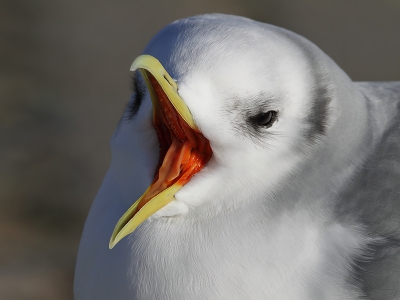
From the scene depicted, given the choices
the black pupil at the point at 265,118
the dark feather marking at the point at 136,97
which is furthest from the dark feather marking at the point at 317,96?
the dark feather marking at the point at 136,97

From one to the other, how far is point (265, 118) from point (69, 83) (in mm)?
3102

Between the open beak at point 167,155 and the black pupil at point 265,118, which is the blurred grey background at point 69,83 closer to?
the open beak at point 167,155

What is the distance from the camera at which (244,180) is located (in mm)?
1488

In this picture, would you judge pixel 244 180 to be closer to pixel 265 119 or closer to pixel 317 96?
pixel 265 119

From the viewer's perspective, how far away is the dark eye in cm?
147

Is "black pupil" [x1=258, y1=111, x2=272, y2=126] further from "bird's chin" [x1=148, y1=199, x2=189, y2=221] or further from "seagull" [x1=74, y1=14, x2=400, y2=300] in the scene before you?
"bird's chin" [x1=148, y1=199, x2=189, y2=221]

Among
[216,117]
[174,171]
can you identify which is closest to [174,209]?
[174,171]

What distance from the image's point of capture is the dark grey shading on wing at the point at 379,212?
61.8 inches

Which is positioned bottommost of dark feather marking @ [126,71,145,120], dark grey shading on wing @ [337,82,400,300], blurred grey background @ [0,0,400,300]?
blurred grey background @ [0,0,400,300]

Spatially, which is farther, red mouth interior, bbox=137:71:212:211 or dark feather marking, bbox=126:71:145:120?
dark feather marking, bbox=126:71:145:120

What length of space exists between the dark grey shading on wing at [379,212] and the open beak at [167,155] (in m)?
0.39

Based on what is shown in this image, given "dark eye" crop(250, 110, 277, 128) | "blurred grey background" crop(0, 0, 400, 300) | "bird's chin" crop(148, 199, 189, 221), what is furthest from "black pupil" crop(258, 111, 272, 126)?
"blurred grey background" crop(0, 0, 400, 300)

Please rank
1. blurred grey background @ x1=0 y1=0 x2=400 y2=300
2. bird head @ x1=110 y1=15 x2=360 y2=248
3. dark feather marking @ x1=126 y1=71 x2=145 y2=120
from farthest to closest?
1. blurred grey background @ x1=0 y1=0 x2=400 y2=300
2. dark feather marking @ x1=126 y1=71 x2=145 y2=120
3. bird head @ x1=110 y1=15 x2=360 y2=248

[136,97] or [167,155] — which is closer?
[167,155]
